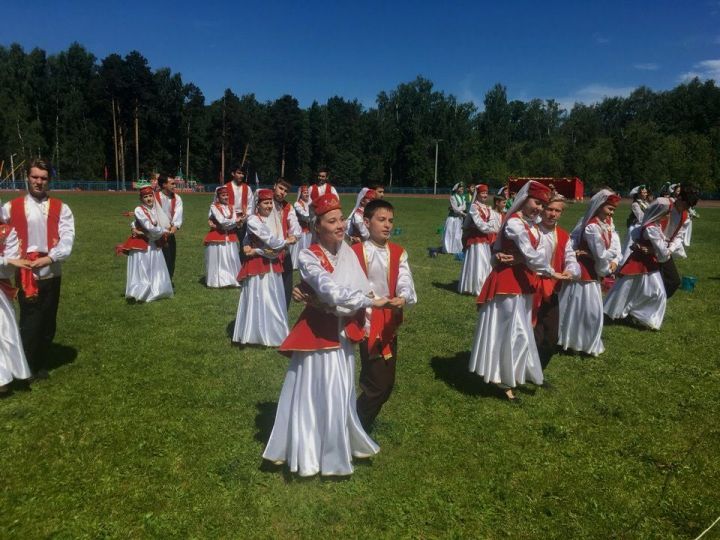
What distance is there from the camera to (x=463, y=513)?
412cm

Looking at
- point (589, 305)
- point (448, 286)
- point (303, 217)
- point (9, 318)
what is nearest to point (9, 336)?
point (9, 318)

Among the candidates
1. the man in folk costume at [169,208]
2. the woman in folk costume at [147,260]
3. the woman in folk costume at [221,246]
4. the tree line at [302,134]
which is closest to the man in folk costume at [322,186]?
the woman in folk costume at [221,246]

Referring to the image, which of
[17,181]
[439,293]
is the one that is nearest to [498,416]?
[439,293]

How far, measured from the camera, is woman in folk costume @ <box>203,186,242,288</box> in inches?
474

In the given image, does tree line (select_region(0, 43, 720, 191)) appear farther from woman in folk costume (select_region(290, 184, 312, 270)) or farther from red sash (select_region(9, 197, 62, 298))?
red sash (select_region(9, 197, 62, 298))

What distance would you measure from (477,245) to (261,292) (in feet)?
19.0

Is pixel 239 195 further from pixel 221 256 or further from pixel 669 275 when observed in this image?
pixel 669 275

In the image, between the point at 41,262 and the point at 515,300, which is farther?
the point at 515,300

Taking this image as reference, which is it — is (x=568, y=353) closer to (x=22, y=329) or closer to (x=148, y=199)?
(x=22, y=329)

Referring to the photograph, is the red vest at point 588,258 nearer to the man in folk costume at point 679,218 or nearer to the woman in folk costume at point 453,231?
the man in folk costume at point 679,218

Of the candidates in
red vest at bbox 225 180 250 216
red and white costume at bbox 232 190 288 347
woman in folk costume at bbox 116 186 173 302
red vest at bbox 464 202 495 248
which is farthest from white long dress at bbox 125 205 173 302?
red vest at bbox 464 202 495 248

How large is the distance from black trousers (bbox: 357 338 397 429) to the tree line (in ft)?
192

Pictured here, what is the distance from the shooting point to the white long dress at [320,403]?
13.8ft

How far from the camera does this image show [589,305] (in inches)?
308
